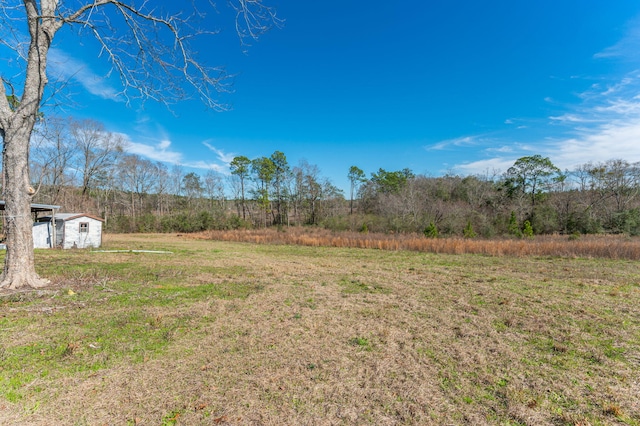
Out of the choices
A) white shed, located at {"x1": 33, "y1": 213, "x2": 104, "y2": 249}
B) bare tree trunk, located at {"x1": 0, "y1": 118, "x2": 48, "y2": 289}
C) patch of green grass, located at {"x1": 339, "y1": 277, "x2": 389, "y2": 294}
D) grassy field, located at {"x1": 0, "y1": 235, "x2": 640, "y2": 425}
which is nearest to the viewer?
grassy field, located at {"x1": 0, "y1": 235, "x2": 640, "y2": 425}


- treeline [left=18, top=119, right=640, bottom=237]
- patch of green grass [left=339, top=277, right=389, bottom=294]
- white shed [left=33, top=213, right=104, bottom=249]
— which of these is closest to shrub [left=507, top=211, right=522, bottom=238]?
treeline [left=18, top=119, right=640, bottom=237]

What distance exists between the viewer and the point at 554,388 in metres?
2.56

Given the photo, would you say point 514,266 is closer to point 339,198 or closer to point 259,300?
point 259,300

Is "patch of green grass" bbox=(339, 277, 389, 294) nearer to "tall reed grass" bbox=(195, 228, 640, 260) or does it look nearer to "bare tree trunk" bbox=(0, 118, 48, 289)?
"bare tree trunk" bbox=(0, 118, 48, 289)

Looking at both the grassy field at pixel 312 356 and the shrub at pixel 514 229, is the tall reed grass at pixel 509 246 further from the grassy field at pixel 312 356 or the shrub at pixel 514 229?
the grassy field at pixel 312 356

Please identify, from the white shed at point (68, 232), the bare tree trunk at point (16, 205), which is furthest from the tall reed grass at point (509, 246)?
the bare tree trunk at point (16, 205)

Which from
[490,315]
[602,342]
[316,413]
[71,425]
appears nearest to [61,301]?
[71,425]

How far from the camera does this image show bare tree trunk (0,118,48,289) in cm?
482

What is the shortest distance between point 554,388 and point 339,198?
37.3 meters

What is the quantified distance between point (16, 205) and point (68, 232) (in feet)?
41.8

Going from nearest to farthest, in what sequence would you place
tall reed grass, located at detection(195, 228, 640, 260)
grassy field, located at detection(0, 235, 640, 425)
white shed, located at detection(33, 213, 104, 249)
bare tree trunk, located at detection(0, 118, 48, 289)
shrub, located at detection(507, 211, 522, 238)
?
grassy field, located at detection(0, 235, 640, 425) < bare tree trunk, located at detection(0, 118, 48, 289) < tall reed grass, located at detection(195, 228, 640, 260) < white shed, located at detection(33, 213, 104, 249) < shrub, located at detection(507, 211, 522, 238)

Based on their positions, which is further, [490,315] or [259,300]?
[259,300]

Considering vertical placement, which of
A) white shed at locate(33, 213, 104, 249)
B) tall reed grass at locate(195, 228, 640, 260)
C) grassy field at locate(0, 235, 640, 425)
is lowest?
tall reed grass at locate(195, 228, 640, 260)

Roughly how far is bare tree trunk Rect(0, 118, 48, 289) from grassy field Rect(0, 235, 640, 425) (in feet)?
→ 1.57
